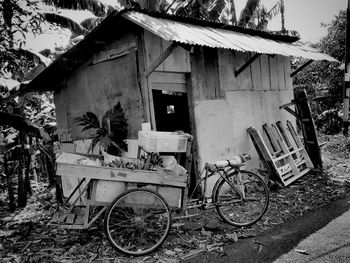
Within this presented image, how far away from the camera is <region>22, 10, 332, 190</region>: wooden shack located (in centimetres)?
605

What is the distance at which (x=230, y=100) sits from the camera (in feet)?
24.6

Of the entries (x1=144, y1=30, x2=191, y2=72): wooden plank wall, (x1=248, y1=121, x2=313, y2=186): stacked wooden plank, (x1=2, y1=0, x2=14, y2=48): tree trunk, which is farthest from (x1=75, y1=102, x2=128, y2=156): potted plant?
(x1=248, y1=121, x2=313, y2=186): stacked wooden plank

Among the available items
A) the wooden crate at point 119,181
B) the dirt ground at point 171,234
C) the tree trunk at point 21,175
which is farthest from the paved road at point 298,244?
the tree trunk at point 21,175

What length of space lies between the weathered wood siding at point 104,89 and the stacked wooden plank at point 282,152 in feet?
10.4

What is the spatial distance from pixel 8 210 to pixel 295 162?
790cm

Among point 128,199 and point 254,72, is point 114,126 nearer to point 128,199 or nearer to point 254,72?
point 128,199

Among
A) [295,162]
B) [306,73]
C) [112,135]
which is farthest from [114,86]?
[306,73]

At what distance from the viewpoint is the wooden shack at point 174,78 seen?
238 inches

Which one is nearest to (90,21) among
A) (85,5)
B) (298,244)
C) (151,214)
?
(85,5)

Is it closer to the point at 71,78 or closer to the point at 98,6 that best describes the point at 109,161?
the point at 71,78

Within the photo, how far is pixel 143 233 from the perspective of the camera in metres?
4.52

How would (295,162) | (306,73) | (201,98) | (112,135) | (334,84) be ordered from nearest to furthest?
(112,135)
(201,98)
(295,162)
(334,84)
(306,73)

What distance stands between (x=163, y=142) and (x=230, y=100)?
11.5 ft

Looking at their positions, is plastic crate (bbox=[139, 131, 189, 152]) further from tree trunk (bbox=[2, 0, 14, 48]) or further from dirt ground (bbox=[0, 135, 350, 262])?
tree trunk (bbox=[2, 0, 14, 48])
